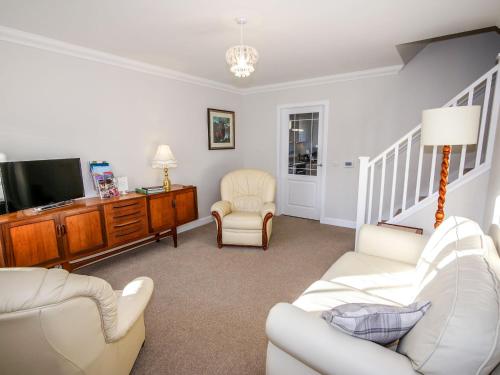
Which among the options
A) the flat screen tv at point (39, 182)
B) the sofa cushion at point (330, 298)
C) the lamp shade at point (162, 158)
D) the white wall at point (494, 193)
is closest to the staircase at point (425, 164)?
the white wall at point (494, 193)

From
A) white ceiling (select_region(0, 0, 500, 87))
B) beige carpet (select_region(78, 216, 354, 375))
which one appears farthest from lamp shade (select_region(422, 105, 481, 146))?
beige carpet (select_region(78, 216, 354, 375))

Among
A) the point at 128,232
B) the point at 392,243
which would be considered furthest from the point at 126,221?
the point at 392,243

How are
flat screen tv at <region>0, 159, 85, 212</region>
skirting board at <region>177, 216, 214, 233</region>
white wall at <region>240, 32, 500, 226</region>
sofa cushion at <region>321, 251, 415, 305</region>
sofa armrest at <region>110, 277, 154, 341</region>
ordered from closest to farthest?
sofa armrest at <region>110, 277, 154, 341</region> < sofa cushion at <region>321, 251, 415, 305</region> < flat screen tv at <region>0, 159, 85, 212</region> < white wall at <region>240, 32, 500, 226</region> < skirting board at <region>177, 216, 214, 233</region>

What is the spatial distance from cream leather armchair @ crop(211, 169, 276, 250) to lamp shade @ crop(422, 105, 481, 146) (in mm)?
2015

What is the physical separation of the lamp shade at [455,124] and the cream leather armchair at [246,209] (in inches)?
79.3

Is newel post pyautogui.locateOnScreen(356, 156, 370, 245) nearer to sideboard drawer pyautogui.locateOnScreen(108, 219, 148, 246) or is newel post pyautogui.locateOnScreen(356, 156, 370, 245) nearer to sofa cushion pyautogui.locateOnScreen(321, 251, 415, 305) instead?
sofa cushion pyautogui.locateOnScreen(321, 251, 415, 305)

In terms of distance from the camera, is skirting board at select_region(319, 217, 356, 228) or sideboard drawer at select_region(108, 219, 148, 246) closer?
sideboard drawer at select_region(108, 219, 148, 246)

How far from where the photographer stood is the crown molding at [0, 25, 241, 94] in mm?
2464

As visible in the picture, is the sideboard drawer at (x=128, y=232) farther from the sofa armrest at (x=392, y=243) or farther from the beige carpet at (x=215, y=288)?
the sofa armrest at (x=392, y=243)

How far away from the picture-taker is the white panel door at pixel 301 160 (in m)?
4.68

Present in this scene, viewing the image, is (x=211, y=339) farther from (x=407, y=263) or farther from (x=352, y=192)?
(x=352, y=192)

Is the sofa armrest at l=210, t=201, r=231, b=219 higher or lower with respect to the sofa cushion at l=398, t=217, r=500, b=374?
lower

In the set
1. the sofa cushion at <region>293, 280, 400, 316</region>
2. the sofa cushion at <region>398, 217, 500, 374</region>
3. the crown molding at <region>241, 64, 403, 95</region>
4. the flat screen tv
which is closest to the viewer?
the sofa cushion at <region>398, 217, 500, 374</region>

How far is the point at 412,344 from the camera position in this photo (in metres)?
0.97
